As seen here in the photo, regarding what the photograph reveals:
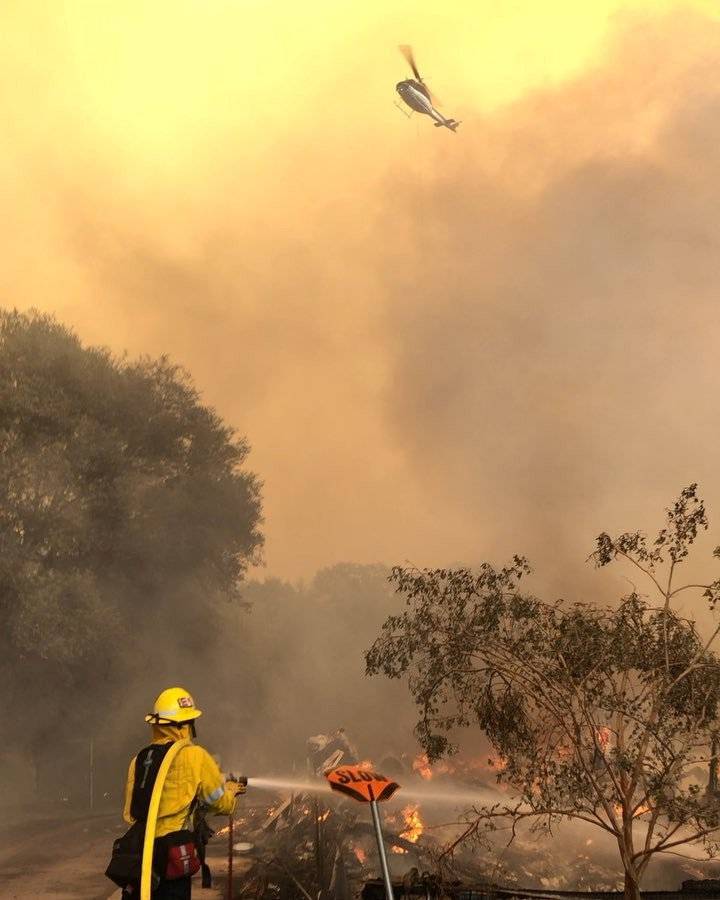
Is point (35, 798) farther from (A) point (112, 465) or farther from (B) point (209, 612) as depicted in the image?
(A) point (112, 465)

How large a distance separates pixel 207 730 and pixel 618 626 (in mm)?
21298

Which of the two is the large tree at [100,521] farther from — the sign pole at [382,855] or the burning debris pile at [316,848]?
the sign pole at [382,855]

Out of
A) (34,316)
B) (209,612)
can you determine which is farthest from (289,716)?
(34,316)

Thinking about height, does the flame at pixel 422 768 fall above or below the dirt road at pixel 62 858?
above

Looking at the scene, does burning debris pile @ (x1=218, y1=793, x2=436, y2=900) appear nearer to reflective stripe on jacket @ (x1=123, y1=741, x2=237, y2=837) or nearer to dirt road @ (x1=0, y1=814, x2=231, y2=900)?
dirt road @ (x1=0, y1=814, x2=231, y2=900)

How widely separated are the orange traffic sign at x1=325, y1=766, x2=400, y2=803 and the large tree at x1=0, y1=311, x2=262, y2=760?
18.2 m

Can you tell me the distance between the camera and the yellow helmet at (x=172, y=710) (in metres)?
5.09

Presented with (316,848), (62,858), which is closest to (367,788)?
(316,848)

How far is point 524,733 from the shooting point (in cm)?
989

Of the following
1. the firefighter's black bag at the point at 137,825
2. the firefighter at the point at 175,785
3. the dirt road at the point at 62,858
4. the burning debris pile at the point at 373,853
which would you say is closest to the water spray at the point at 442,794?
the burning debris pile at the point at 373,853

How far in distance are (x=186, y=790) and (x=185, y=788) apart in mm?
14

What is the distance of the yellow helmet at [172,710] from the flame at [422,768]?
67.6 feet

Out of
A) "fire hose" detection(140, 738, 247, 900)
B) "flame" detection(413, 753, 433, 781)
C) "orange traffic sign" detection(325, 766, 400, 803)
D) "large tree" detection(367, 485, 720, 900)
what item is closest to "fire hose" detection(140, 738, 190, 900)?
"fire hose" detection(140, 738, 247, 900)

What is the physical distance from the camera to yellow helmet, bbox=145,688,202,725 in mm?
5090
